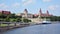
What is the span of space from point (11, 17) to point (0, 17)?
3.24 m

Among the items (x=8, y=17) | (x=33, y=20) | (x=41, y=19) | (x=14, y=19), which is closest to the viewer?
(x=8, y=17)

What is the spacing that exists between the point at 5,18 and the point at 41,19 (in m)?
11.9

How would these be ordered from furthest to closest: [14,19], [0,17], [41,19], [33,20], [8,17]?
[41,19] → [33,20] → [14,19] → [8,17] → [0,17]

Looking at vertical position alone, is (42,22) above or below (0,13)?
below

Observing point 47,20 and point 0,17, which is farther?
point 47,20

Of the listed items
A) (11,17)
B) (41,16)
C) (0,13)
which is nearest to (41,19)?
(41,16)

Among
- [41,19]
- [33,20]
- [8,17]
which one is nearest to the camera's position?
[8,17]

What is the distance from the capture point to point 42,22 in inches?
1289

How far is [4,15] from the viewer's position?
2222 cm

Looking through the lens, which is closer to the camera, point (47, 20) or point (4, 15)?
point (4, 15)

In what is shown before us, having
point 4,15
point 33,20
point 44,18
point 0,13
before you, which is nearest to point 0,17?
point 0,13

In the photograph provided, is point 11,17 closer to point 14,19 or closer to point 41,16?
point 14,19

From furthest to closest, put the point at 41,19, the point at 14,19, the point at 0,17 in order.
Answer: the point at 41,19 → the point at 14,19 → the point at 0,17

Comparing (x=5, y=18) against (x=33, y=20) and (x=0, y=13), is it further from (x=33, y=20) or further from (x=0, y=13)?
(x=33, y=20)
